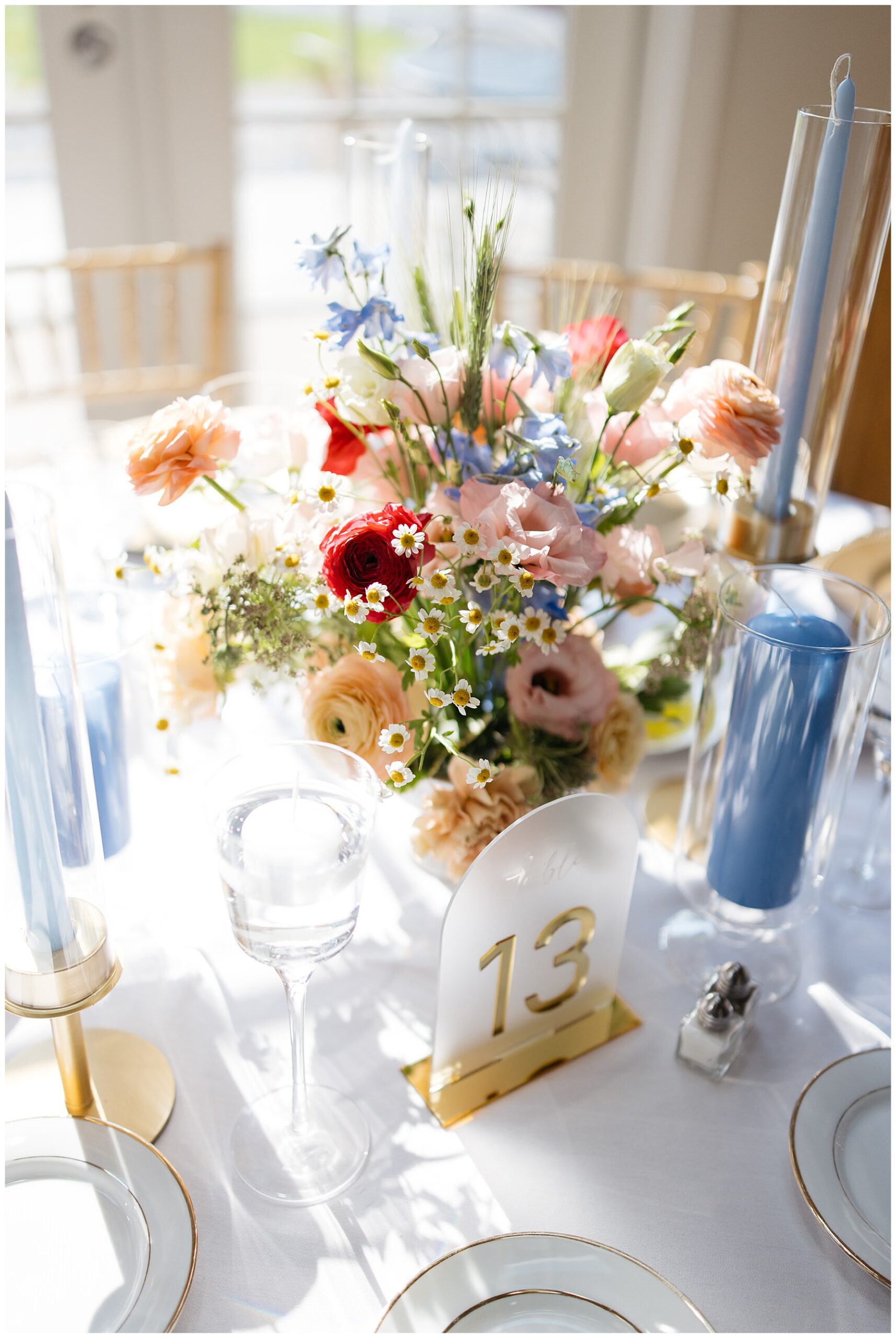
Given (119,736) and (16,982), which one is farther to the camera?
(119,736)

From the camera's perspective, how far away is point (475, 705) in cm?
64

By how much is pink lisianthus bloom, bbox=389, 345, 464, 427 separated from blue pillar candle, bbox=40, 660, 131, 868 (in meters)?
0.28

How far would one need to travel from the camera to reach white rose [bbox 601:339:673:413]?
660 millimetres

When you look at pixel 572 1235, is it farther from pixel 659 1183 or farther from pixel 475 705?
pixel 475 705

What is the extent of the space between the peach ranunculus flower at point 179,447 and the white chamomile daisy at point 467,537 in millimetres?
183

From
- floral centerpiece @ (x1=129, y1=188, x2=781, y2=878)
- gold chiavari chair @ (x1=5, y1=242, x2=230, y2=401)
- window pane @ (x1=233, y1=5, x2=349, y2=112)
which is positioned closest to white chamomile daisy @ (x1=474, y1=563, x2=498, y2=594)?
floral centerpiece @ (x1=129, y1=188, x2=781, y2=878)

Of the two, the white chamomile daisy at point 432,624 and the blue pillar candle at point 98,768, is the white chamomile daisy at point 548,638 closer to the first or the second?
the white chamomile daisy at point 432,624

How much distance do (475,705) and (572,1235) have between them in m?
0.31

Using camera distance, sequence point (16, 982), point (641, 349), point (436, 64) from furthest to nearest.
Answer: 1. point (436, 64)
2. point (641, 349)
3. point (16, 982)

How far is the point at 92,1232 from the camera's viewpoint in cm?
57

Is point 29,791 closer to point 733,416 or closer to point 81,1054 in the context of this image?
point 81,1054

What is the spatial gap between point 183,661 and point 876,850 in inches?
24.3

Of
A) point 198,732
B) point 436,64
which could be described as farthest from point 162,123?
point 198,732

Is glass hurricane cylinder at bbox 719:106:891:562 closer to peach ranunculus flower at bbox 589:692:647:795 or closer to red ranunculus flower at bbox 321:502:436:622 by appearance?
peach ranunculus flower at bbox 589:692:647:795
